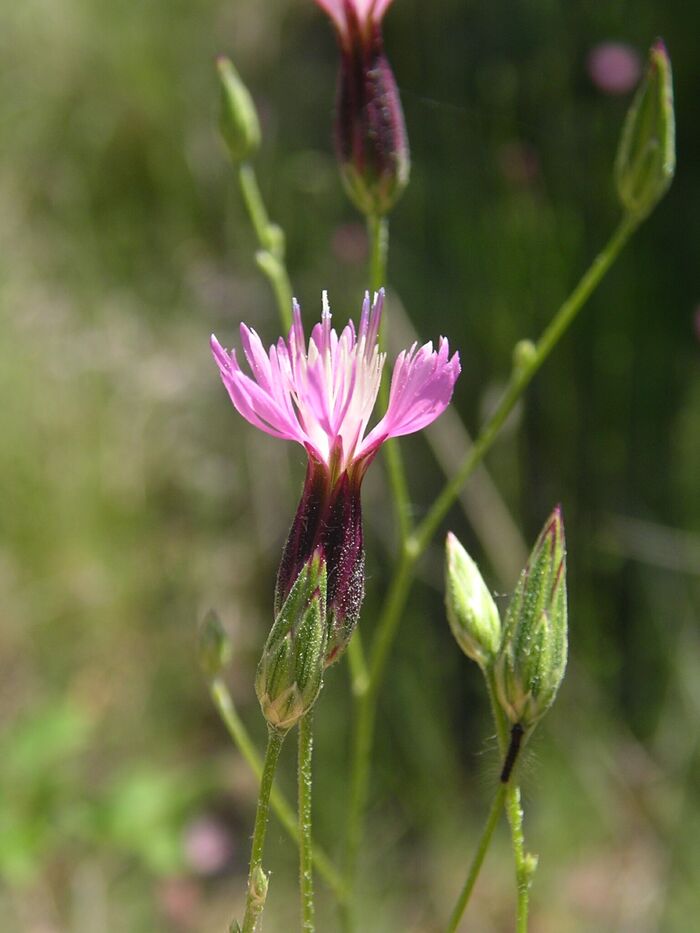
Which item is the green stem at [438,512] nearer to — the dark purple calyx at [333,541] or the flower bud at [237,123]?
the dark purple calyx at [333,541]

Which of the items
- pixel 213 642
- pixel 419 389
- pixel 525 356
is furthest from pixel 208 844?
pixel 419 389

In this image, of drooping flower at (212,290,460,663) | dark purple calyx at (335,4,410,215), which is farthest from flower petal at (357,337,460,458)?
dark purple calyx at (335,4,410,215)

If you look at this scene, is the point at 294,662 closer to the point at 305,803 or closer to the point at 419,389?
the point at 305,803

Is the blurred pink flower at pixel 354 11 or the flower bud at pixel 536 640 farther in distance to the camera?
the blurred pink flower at pixel 354 11

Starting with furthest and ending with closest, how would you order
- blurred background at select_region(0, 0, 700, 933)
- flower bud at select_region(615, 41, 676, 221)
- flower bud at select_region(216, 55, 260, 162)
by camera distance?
blurred background at select_region(0, 0, 700, 933) → flower bud at select_region(216, 55, 260, 162) → flower bud at select_region(615, 41, 676, 221)

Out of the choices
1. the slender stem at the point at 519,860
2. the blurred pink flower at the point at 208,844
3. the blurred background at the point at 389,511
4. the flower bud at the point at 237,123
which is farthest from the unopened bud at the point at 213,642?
the blurred pink flower at the point at 208,844

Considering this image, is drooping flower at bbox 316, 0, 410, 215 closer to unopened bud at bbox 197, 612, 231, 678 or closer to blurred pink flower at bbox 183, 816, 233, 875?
unopened bud at bbox 197, 612, 231, 678
